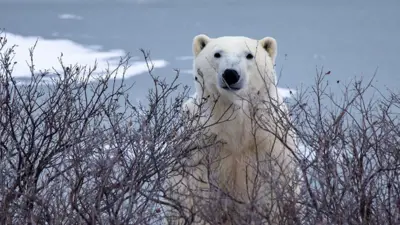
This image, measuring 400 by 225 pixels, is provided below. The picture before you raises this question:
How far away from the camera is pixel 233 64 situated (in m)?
5.54

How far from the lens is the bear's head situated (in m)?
5.53

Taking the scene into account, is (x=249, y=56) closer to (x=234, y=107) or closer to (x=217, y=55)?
(x=217, y=55)

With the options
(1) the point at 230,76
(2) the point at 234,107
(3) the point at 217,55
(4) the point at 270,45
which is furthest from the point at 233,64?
(4) the point at 270,45

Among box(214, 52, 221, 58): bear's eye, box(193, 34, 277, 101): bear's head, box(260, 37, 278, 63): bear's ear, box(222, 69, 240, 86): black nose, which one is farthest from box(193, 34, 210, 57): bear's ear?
box(222, 69, 240, 86): black nose

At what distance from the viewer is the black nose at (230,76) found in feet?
18.0

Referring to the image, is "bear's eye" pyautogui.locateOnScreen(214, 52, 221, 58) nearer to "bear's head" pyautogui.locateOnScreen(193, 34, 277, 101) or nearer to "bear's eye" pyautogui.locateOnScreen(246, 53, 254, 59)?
"bear's head" pyautogui.locateOnScreen(193, 34, 277, 101)

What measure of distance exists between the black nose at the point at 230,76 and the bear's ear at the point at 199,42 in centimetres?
68

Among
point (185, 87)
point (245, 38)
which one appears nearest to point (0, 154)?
point (185, 87)

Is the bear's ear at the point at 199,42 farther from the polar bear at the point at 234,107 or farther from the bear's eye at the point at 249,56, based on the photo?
the bear's eye at the point at 249,56

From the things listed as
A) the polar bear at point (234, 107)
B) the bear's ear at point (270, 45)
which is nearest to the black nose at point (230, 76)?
the polar bear at point (234, 107)

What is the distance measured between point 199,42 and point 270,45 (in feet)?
2.01

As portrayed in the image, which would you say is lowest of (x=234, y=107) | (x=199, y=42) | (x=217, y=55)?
(x=234, y=107)

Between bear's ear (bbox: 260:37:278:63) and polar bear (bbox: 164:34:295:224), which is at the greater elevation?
bear's ear (bbox: 260:37:278:63)

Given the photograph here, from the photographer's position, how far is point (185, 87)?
559 centimetres
